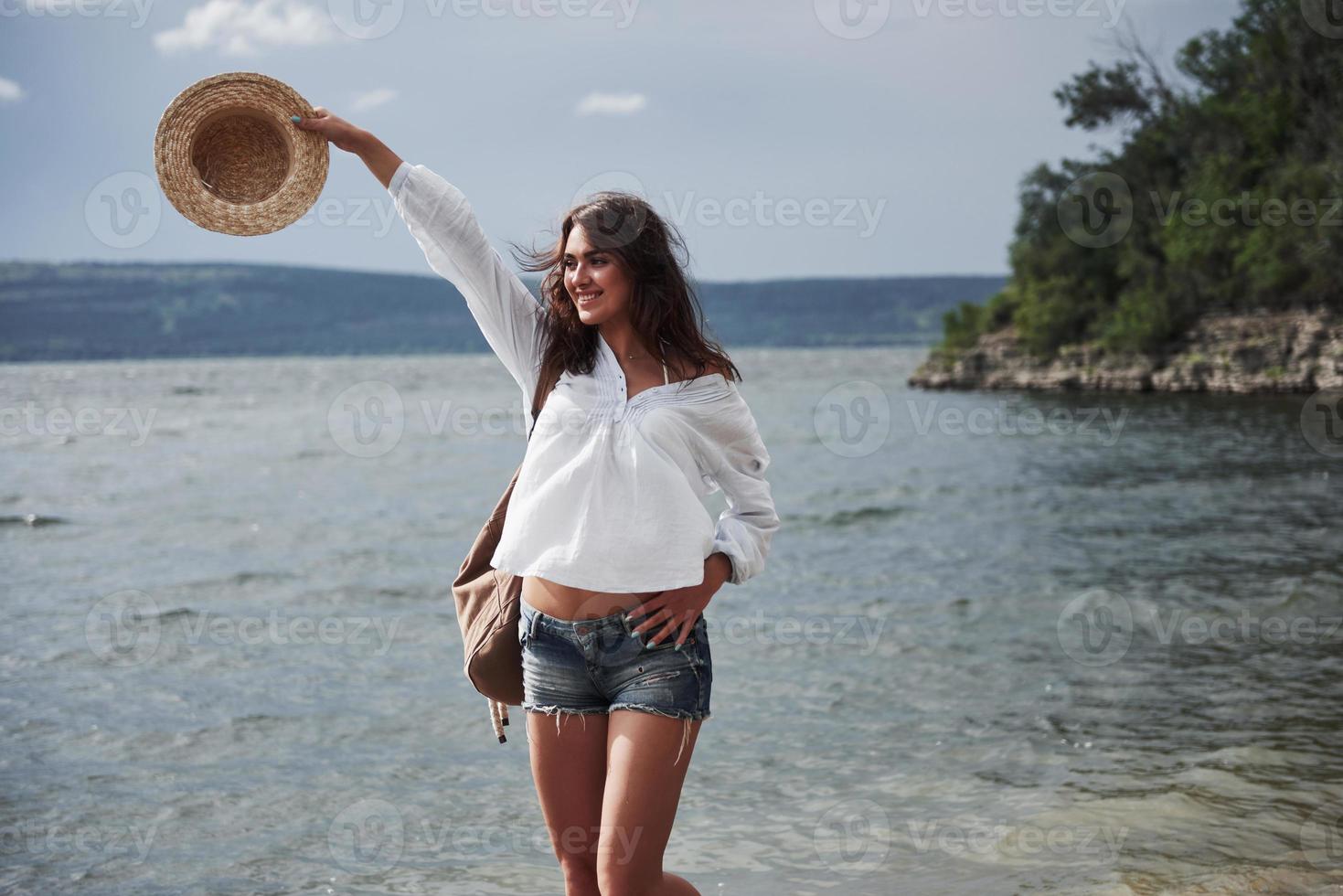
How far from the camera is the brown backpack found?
3070 millimetres

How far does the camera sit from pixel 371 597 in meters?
11.8

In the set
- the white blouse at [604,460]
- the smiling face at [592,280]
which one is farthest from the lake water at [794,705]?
the smiling face at [592,280]

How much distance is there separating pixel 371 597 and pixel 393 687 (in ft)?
12.2

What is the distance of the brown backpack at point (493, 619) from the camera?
3.07 meters

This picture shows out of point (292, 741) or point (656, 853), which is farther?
point (292, 741)

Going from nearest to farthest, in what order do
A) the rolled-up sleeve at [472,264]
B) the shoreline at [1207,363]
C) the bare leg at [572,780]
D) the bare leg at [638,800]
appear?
the bare leg at [638,800] → the bare leg at [572,780] → the rolled-up sleeve at [472,264] → the shoreline at [1207,363]

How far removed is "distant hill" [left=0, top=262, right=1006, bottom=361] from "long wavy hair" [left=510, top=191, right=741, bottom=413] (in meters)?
137

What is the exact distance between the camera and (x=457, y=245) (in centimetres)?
306

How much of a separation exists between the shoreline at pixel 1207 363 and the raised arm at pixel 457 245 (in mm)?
45010

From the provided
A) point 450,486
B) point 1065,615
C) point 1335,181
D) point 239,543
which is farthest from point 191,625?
point 1335,181

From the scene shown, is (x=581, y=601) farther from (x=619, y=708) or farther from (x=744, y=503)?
(x=744, y=503)

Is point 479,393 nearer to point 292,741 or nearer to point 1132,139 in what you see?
point 1132,139

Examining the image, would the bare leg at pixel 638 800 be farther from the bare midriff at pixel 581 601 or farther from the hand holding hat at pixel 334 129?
the hand holding hat at pixel 334 129

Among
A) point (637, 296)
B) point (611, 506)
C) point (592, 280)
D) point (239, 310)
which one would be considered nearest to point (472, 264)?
point (592, 280)
